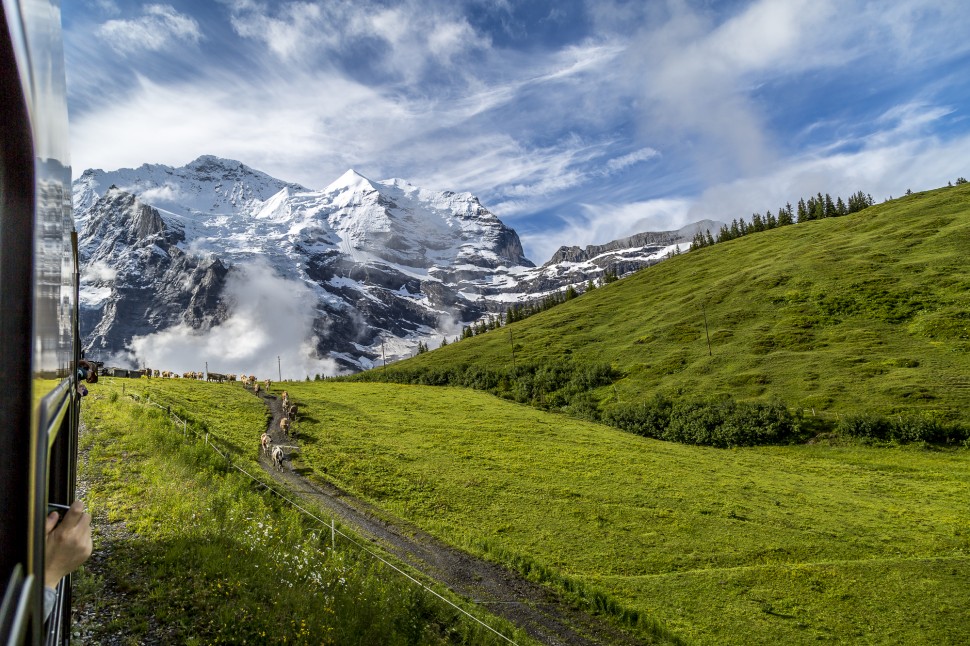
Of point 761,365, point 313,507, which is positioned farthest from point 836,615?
point 761,365

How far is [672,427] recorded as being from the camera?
58.6m

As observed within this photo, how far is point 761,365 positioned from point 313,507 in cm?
6928

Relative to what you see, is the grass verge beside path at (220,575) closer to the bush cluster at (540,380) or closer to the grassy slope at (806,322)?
the bush cluster at (540,380)

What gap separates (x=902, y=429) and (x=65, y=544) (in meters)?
63.3

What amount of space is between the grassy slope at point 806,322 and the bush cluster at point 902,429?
3.71 m

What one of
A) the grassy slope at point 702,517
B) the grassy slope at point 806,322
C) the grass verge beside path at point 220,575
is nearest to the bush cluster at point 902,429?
the grassy slope at point 702,517

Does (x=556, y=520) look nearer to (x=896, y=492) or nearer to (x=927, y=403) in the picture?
(x=896, y=492)

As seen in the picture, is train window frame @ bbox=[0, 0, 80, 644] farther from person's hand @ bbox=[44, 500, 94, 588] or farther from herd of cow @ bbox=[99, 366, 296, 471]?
herd of cow @ bbox=[99, 366, 296, 471]

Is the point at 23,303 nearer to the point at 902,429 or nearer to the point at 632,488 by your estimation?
the point at 632,488

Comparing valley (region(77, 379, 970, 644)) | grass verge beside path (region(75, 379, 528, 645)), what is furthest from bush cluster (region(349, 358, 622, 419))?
grass verge beside path (region(75, 379, 528, 645))

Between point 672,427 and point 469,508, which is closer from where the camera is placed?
point 469,508

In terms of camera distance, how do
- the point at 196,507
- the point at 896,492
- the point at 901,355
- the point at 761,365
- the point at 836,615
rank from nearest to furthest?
the point at 196,507 → the point at 836,615 → the point at 896,492 → the point at 901,355 → the point at 761,365

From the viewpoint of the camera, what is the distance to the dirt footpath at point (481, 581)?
57.1 feet

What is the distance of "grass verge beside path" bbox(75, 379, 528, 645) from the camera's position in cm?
1097
